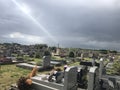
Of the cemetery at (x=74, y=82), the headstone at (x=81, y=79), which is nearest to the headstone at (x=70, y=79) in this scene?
the cemetery at (x=74, y=82)

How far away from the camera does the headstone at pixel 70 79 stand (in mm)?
12516

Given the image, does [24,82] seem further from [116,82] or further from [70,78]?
[116,82]

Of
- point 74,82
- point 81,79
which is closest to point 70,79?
point 74,82

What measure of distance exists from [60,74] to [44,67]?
9.94 m

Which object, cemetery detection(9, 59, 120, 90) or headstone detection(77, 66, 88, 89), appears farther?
headstone detection(77, 66, 88, 89)

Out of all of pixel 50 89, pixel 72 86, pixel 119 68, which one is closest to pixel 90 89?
pixel 72 86

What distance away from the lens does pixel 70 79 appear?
510 inches

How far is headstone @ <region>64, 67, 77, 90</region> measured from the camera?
1252 cm

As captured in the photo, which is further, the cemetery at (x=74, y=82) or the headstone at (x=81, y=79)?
the headstone at (x=81, y=79)

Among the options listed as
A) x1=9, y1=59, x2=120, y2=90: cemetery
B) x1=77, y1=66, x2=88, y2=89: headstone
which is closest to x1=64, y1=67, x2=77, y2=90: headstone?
x1=9, y1=59, x2=120, y2=90: cemetery

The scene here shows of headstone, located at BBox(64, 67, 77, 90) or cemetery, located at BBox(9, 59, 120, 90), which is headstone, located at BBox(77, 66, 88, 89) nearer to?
cemetery, located at BBox(9, 59, 120, 90)

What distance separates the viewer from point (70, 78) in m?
13.0

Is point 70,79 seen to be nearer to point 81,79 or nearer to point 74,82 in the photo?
point 74,82

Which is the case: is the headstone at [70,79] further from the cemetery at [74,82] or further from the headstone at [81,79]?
the headstone at [81,79]
